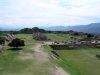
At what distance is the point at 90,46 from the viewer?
38.8 metres

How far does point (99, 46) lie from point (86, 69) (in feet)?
68.3

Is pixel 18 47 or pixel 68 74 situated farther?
pixel 18 47

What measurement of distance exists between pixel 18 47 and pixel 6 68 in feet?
48.8

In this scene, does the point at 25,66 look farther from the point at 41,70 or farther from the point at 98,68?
the point at 98,68

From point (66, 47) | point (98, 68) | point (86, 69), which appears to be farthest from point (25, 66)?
point (66, 47)

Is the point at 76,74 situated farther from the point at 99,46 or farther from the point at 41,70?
the point at 99,46

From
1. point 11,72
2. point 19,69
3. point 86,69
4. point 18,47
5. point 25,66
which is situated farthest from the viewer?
point 18,47

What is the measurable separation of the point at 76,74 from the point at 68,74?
123 centimetres

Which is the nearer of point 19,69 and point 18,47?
point 19,69

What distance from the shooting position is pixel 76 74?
54.0 feet

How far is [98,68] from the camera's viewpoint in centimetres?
1953

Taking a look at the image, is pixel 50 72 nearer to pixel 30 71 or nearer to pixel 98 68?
pixel 30 71

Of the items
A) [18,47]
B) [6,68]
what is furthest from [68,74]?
[18,47]

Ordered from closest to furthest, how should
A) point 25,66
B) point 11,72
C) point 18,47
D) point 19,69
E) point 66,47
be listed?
point 11,72 → point 19,69 → point 25,66 → point 18,47 → point 66,47
